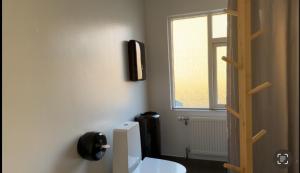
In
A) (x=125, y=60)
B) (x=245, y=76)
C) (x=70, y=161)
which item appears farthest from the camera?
(x=125, y=60)

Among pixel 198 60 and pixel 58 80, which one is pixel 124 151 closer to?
pixel 58 80

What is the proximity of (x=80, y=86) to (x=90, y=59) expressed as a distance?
0.26 m

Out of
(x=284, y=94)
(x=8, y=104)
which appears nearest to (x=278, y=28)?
(x=284, y=94)

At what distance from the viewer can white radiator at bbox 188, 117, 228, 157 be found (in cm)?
295

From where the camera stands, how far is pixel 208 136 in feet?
9.86

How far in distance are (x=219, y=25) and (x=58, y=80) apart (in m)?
2.12

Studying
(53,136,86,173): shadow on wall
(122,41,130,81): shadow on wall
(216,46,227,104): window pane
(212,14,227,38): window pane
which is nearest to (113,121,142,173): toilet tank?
(53,136,86,173): shadow on wall

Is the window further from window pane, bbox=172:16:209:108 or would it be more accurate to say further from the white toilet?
the white toilet

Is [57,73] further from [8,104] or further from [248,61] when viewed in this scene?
[248,61]

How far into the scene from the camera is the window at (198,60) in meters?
3.02

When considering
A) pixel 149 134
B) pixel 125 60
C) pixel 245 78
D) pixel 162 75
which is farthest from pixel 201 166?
pixel 245 78

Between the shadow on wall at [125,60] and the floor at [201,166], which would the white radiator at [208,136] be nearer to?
the floor at [201,166]

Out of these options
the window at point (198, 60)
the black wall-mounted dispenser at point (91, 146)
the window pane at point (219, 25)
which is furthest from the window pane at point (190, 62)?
the black wall-mounted dispenser at point (91, 146)

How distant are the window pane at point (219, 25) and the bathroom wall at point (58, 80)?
1.22 meters
